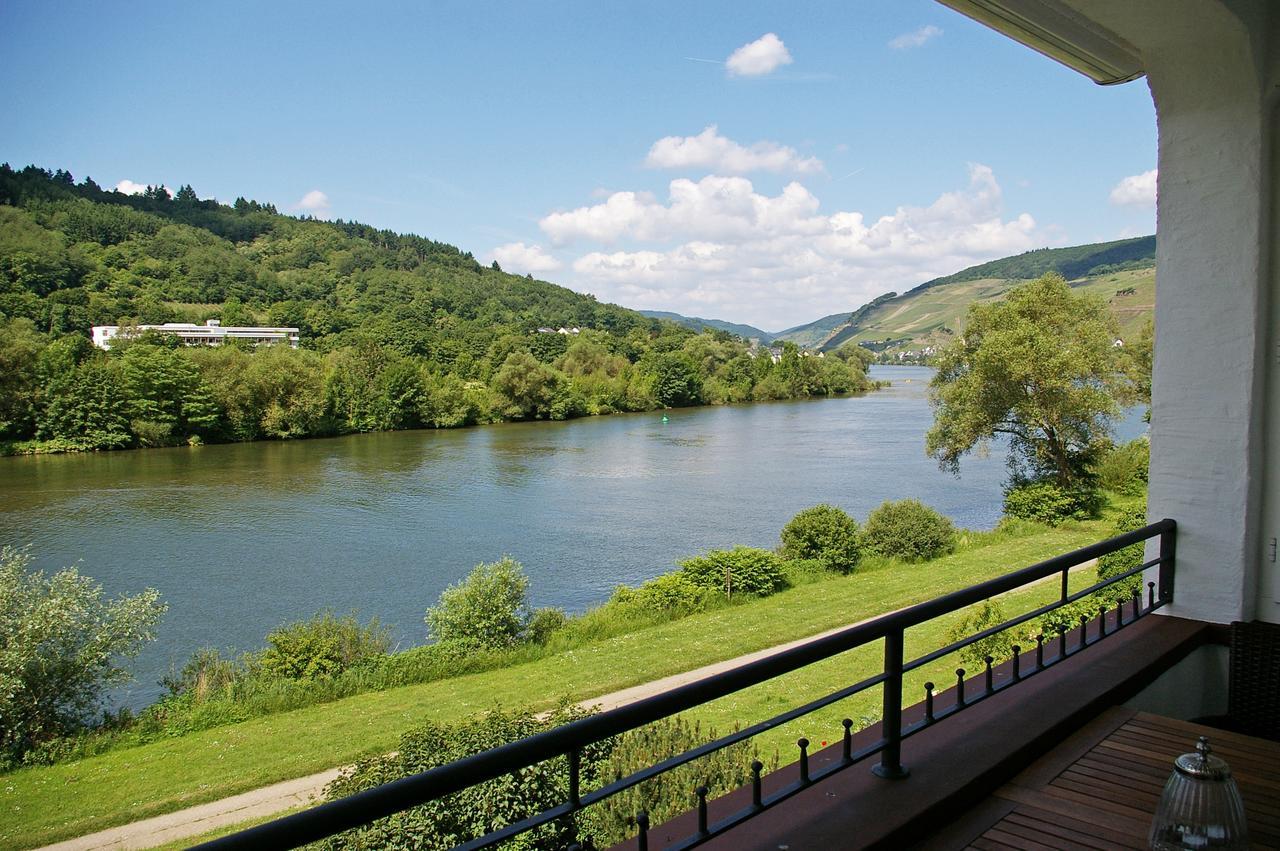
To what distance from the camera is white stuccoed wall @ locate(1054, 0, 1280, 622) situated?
8.88 ft

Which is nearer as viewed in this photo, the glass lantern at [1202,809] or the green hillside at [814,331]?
the glass lantern at [1202,809]

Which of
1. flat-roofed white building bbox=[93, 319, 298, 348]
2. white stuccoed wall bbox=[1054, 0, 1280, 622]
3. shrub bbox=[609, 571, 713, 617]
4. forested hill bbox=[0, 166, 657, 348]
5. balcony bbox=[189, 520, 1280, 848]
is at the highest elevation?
forested hill bbox=[0, 166, 657, 348]

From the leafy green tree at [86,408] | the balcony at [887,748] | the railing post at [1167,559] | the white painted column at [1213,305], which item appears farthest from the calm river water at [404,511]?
the balcony at [887,748]

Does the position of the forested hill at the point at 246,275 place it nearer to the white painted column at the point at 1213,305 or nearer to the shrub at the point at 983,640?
the shrub at the point at 983,640

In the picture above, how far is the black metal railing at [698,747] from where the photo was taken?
84 cm

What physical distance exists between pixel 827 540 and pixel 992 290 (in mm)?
65343

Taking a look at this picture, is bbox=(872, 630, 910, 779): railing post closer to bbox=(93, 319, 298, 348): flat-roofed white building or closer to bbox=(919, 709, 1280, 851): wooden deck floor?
bbox=(919, 709, 1280, 851): wooden deck floor

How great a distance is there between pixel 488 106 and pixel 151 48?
751 inches

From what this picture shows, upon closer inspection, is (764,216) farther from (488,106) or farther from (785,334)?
(785,334)

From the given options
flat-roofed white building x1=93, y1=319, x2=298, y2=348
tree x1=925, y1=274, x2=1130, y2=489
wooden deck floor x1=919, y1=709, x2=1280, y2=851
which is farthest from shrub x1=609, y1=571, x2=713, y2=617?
flat-roofed white building x1=93, y1=319, x2=298, y2=348

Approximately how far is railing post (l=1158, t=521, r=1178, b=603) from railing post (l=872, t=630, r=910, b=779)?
169cm

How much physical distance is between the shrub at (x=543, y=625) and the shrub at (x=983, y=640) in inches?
221

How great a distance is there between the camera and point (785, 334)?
5787 inches

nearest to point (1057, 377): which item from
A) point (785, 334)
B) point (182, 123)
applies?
point (182, 123)
